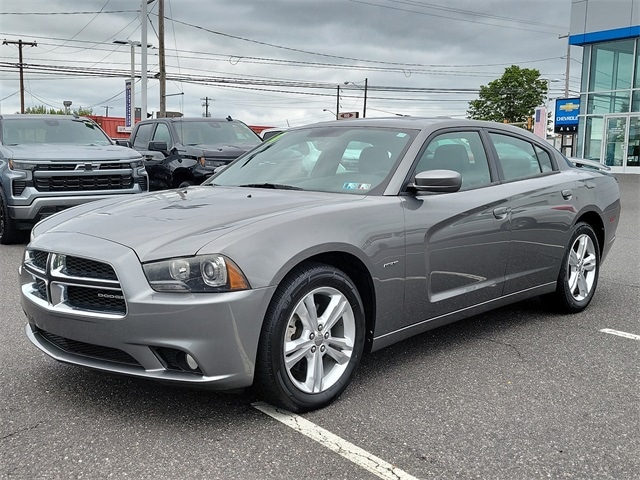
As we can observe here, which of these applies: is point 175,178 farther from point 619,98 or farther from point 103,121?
point 103,121

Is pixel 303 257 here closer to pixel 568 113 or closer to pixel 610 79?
pixel 610 79

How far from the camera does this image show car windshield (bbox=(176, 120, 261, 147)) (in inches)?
470

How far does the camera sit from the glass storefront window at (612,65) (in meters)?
26.9

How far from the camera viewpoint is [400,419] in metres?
3.27

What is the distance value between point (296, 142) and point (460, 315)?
1.67m

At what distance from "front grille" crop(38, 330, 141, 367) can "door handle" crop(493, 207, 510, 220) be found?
8.38 feet

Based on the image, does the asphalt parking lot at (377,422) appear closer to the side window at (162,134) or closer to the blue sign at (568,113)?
the side window at (162,134)

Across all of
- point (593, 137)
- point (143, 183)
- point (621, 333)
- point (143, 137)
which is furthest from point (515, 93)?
point (621, 333)

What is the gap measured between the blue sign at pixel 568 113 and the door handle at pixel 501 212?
28882mm

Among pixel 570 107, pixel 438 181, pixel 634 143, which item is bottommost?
pixel 438 181

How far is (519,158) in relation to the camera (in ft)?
16.6

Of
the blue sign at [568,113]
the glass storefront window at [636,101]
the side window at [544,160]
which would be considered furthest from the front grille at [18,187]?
the blue sign at [568,113]

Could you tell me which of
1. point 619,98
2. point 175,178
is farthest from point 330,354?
point 619,98

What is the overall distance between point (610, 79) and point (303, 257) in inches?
1117
